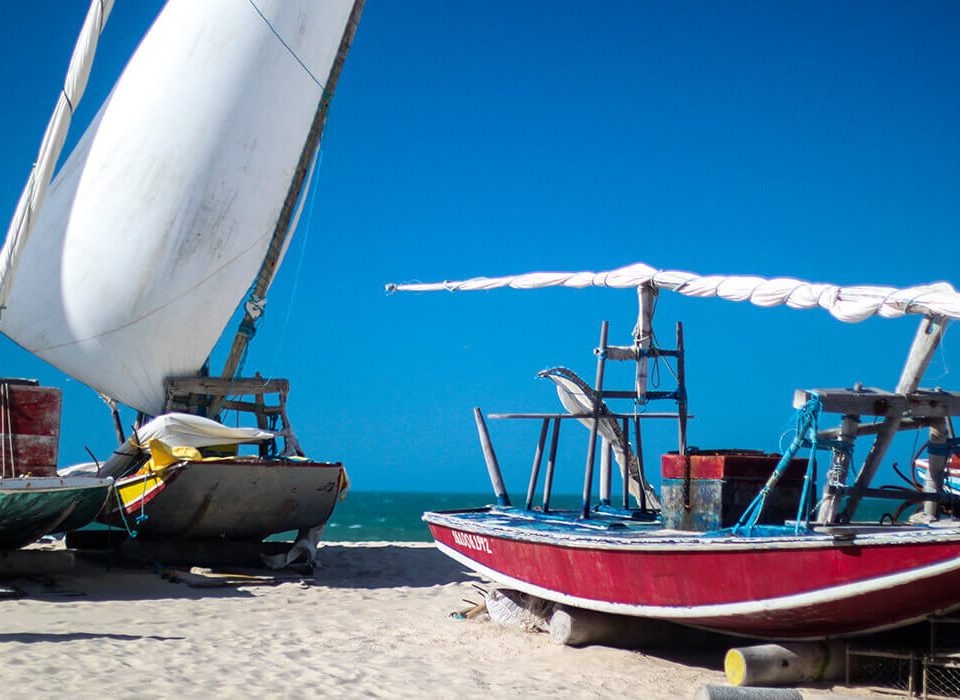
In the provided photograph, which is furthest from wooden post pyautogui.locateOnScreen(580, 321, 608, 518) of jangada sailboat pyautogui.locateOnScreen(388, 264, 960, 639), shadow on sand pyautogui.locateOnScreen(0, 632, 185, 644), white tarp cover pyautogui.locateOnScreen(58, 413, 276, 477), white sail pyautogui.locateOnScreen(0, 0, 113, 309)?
white sail pyautogui.locateOnScreen(0, 0, 113, 309)

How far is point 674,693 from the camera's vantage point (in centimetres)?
744

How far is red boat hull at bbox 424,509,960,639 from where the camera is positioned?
6.61 meters

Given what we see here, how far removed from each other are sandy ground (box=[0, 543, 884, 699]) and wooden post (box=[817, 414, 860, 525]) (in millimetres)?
1294

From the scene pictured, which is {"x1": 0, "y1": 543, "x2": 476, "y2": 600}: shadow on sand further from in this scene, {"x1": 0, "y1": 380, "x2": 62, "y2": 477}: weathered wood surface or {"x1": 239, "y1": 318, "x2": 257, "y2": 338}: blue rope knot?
Result: {"x1": 239, "y1": 318, "x2": 257, "y2": 338}: blue rope knot

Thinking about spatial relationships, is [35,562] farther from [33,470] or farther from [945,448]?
[945,448]

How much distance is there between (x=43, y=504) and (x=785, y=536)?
28.5 feet

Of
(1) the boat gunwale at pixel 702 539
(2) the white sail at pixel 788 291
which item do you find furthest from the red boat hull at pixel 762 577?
(2) the white sail at pixel 788 291

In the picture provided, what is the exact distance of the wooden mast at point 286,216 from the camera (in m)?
17.1

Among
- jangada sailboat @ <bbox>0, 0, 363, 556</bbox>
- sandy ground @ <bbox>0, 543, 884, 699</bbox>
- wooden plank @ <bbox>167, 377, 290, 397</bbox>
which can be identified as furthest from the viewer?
wooden plank @ <bbox>167, 377, 290, 397</bbox>

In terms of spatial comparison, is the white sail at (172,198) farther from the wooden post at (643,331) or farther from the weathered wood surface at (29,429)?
the wooden post at (643,331)

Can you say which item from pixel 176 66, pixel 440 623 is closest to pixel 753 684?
pixel 440 623

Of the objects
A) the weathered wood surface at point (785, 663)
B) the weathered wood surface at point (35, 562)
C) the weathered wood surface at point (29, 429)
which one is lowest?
the weathered wood surface at point (35, 562)

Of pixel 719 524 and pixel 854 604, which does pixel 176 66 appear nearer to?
pixel 719 524

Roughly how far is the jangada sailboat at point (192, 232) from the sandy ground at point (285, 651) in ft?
8.02
